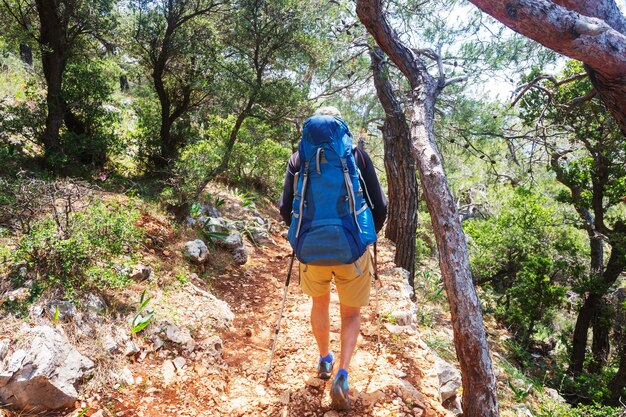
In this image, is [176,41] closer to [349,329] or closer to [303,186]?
[303,186]

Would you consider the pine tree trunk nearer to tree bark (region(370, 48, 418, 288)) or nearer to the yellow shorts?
the yellow shorts

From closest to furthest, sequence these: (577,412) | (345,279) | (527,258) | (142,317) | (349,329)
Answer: (345,279), (349,329), (142,317), (577,412), (527,258)

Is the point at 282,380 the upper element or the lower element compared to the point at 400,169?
lower

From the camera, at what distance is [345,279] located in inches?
99.2

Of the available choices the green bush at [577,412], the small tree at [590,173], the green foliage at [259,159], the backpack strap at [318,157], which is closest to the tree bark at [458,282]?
the backpack strap at [318,157]

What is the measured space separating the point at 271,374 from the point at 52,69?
6675mm

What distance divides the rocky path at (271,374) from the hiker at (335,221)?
1.31ft

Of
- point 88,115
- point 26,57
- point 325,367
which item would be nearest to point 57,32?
point 88,115

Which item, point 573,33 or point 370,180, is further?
point 370,180

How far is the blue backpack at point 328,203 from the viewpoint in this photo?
7.63 ft

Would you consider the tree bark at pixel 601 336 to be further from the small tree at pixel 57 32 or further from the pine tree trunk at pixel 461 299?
the small tree at pixel 57 32

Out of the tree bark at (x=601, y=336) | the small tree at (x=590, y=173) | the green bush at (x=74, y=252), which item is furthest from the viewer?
the tree bark at (x=601, y=336)

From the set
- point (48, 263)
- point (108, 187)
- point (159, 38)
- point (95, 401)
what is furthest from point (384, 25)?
point (108, 187)

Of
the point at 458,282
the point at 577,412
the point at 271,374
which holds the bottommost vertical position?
the point at 577,412
